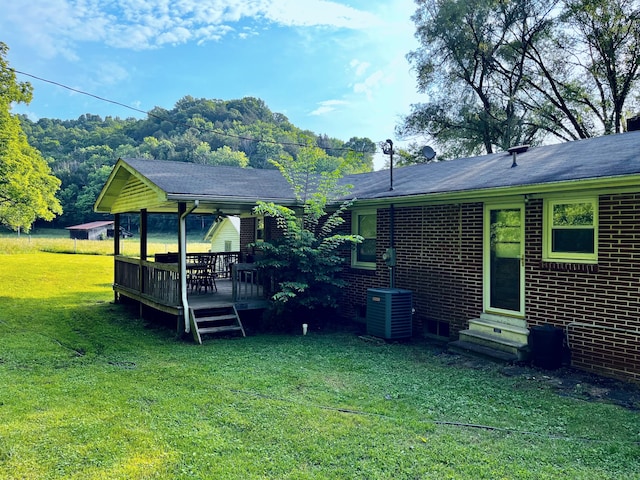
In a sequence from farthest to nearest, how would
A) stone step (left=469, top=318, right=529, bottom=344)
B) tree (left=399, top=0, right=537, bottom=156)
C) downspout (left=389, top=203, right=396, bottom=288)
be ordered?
tree (left=399, top=0, right=537, bottom=156) → downspout (left=389, top=203, right=396, bottom=288) → stone step (left=469, top=318, right=529, bottom=344)

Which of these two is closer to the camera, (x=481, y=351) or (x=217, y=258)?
(x=481, y=351)

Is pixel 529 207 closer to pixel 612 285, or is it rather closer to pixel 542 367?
pixel 612 285

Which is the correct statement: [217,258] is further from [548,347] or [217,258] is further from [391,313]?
[548,347]

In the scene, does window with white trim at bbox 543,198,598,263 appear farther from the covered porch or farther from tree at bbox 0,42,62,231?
tree at bbox 0,42,62,231

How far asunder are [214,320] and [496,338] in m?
4.94

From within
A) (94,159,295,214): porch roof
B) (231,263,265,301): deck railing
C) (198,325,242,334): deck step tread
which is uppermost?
(94,159,295,214): porch roof

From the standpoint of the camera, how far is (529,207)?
6.86m

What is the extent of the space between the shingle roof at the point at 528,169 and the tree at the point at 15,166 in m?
20.7

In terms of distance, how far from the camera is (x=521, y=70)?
24.0 meters

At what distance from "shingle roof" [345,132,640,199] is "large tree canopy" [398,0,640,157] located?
15256 mm

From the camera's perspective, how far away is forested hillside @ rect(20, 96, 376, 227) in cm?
4462

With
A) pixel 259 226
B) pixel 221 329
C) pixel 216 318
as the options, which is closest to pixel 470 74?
pixel 259 226

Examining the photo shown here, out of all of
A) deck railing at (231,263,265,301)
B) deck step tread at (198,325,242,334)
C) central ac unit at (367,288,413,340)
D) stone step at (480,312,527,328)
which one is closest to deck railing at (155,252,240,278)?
deck railing at (231,263,265,301)

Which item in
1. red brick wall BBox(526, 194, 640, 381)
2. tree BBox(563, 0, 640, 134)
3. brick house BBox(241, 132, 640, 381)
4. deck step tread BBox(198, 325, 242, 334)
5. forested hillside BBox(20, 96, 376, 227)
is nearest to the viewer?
red brick wall BBox(526, 194, 640, 381)
